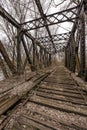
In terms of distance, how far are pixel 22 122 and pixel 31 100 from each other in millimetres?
979

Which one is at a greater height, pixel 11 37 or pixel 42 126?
pixel 11 37

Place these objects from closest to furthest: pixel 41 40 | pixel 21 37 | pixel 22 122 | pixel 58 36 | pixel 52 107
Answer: pixel 22 122 → pixel 52 107 → pixel 21 37 → pixel 58 36 → pixel 41 40

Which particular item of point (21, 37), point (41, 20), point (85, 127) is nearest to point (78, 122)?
point (85, 127)

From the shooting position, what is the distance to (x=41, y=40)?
15656 millimetres

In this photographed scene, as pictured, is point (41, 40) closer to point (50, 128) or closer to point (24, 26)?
point (24, 26)

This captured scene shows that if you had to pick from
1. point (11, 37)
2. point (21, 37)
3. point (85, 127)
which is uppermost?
point (11, 37)

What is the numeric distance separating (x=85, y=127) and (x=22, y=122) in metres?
1.10

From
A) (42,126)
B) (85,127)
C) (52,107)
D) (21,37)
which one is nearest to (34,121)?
(42,126)

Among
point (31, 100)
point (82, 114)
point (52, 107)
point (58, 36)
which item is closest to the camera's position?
point (82, 114)

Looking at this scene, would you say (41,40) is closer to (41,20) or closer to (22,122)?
(41,20)

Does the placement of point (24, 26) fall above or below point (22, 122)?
above

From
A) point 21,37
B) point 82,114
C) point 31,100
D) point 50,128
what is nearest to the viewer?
point 50,128

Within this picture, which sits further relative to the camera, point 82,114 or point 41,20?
point 41,20

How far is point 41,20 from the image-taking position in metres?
8.79
